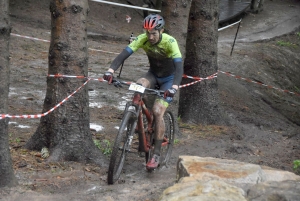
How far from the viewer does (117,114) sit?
975 cm

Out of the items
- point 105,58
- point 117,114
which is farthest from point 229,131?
point 105,58

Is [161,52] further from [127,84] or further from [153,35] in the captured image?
[127,84]

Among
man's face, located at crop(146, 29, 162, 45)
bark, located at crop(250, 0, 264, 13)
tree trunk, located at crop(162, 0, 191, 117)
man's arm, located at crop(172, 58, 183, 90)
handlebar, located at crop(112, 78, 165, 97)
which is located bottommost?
handlebar, located at crop(112, 78, 165, 97)

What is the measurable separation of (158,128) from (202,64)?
3.63 meters

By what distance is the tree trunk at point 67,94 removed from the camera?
666cm

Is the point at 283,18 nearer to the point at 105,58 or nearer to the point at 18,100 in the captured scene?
the point at 105,58

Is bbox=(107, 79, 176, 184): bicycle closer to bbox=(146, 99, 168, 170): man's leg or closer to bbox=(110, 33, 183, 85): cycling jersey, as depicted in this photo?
bbox=(146, 99, 168, 170): man's leg

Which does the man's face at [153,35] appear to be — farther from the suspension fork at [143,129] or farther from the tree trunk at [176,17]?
the tree trunk at [176,17]

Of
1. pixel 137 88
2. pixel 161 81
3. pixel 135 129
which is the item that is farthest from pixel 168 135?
pixel 137 88

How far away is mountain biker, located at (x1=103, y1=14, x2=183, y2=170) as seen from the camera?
628 cm

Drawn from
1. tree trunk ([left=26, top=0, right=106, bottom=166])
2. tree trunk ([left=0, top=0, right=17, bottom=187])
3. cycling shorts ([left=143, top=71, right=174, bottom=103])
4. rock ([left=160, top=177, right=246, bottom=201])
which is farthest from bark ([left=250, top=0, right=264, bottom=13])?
rock ([left=160, top=177, right=246, bottom=201])

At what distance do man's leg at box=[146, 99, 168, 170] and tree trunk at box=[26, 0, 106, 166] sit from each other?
68 centimetres

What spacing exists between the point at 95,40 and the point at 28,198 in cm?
1382

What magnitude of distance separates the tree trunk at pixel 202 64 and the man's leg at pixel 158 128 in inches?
135
